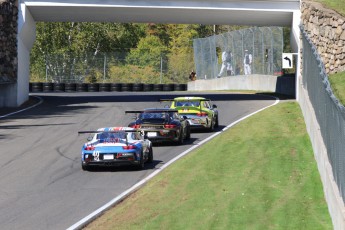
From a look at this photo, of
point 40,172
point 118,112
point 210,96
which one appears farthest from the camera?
point 210,96

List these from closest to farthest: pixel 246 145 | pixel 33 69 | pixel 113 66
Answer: pixel 246 145 < pixel 113 66 < pixel 33 69

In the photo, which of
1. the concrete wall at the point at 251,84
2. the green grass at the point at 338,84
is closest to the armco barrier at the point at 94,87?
the concrete wall at the point at 251,84

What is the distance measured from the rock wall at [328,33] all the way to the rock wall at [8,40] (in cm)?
1558

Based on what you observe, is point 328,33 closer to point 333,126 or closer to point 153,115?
point 153,115

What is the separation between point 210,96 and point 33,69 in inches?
1320

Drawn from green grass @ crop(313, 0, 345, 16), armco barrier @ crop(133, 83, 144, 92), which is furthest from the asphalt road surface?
armco barrier @ crop(133, 83, 144, 92)

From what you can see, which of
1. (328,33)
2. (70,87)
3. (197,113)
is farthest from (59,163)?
(70,87)

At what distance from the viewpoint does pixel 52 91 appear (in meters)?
64.0

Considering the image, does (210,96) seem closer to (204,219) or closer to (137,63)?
(137,63)

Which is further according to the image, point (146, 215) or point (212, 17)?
point (212, 17)

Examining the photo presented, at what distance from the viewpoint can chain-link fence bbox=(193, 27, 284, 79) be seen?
5478 centimetres

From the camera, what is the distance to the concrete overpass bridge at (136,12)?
4475 cm

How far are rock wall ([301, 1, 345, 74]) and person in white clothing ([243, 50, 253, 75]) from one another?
15.1m

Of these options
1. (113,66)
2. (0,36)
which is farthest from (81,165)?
(113,66)
